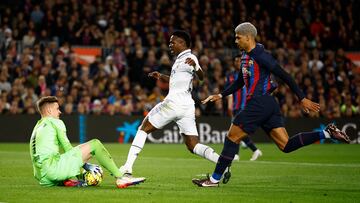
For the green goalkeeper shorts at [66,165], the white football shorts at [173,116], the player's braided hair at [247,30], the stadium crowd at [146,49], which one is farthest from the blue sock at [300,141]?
the stadium crowd at [146,49]

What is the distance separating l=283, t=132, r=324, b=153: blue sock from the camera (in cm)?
1291

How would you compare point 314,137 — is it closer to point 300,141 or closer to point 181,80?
point 300,141

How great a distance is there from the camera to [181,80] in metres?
14.3

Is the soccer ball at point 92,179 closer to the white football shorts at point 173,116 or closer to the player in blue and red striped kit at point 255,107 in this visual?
the player in blue and red striped kit at point 255,107

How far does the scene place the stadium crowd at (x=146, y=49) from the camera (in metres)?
28.8

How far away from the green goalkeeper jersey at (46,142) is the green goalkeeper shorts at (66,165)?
0.18 ft

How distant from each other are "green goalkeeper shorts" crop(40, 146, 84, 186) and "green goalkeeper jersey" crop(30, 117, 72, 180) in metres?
0.05

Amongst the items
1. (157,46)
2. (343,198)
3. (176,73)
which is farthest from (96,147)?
(157,46)

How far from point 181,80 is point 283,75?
7.76 feet

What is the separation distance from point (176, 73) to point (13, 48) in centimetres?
1571

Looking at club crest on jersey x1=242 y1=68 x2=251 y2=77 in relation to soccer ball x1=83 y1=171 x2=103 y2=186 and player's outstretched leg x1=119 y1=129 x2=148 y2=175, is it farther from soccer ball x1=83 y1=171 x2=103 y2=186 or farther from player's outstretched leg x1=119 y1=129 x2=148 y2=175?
soccer ball x1=83 y1=171 x2=103 y2=186

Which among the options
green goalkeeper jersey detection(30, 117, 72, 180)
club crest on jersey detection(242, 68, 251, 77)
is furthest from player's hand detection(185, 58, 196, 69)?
green goalkeeper jersey detection(30, 117, 72, 180)

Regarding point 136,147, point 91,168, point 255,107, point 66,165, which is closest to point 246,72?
point 255,107

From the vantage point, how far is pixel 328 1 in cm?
3753
